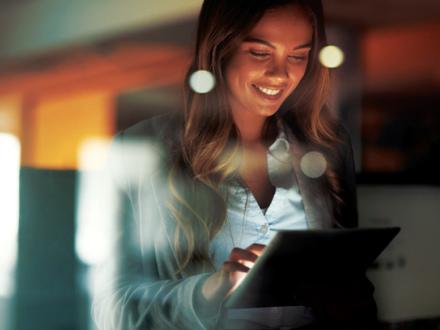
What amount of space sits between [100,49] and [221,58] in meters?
0.25

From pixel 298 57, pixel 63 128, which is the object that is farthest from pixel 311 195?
pixel 63 128

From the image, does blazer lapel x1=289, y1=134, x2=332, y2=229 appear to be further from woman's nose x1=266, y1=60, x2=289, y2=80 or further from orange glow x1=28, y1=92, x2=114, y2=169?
orange glow x1=28, y1=92, x2=114, y2=169

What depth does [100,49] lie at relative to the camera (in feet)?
3.06

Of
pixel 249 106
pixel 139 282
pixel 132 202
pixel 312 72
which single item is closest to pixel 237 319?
pixel 139 282

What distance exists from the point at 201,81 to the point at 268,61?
0.50ft

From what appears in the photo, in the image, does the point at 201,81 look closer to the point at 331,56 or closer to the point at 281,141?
the point at 281,141

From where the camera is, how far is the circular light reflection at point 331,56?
3.78 feet

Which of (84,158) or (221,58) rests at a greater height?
(221,58)

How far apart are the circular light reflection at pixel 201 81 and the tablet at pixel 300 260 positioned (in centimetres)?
38

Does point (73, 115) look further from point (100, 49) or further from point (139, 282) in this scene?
point (139, 282)

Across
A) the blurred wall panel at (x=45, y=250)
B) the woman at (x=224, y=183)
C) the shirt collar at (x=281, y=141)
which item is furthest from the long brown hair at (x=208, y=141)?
the blurred wall panel at (x=45, y=250)

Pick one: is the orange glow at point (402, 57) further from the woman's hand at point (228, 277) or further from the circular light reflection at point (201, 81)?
the woman's hand at point (228, 277)

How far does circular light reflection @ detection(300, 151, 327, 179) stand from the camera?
1.17 meters

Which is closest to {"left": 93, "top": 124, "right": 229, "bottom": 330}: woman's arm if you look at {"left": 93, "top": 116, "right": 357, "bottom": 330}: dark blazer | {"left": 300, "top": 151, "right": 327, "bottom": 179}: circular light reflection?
{"left": 93, "top": 116, "right": 357, "bottom": 330}: dark blazer
